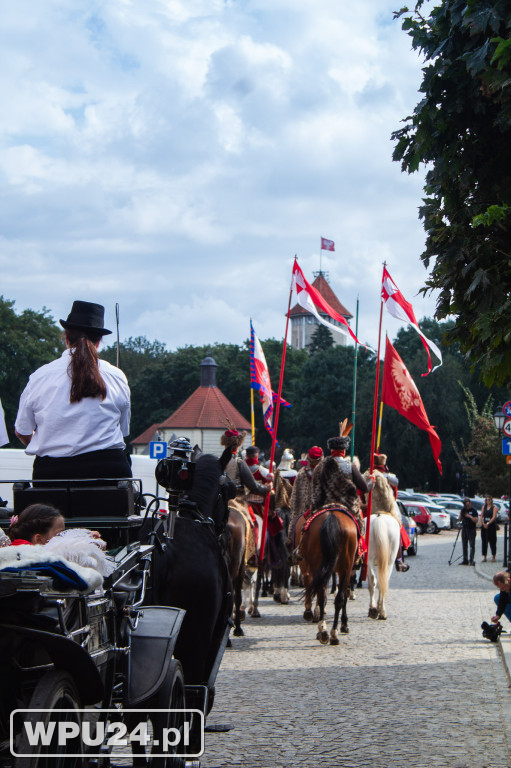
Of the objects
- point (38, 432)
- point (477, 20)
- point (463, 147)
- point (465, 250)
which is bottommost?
point (38, 432)

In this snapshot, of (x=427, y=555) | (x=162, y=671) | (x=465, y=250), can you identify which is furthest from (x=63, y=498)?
(x=427, y=555)

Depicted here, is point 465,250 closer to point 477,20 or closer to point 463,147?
point 463,147

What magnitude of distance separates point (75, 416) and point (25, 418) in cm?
29

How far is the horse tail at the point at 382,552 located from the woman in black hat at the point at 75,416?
9921 mm

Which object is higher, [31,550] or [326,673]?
[31,550]

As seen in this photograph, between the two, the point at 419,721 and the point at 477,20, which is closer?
the point at 477,20

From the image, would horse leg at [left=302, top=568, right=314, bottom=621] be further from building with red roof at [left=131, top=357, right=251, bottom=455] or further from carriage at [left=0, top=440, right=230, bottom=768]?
building with red roof at [left=131, top=357, right=251, bottom=455]

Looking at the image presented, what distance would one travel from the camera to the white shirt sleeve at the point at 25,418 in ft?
17.6

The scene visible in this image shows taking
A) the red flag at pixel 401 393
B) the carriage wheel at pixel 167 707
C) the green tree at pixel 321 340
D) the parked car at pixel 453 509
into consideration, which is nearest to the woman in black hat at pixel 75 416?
the carriage wheel at pixel 167 707

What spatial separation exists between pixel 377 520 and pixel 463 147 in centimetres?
827

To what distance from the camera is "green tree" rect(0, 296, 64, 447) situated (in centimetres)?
6338

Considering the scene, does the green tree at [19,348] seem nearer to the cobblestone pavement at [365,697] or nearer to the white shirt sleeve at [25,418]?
the cobblestone pavement at [365,697]

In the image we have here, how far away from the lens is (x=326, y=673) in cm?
1011

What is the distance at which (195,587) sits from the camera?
5684 millimetres
